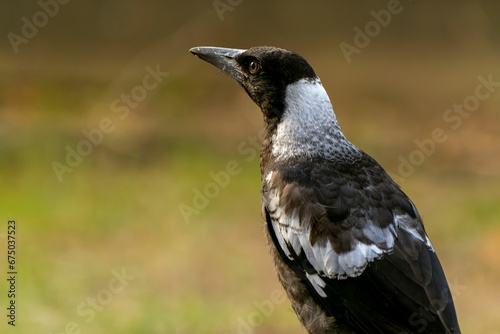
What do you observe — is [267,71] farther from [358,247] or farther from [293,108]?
[358,247]

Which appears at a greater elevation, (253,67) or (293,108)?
(253,67)

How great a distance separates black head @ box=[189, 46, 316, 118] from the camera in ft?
12.2

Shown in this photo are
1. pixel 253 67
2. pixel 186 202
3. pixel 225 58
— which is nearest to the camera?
pixel 253 67

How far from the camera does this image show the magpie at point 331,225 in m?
3.34

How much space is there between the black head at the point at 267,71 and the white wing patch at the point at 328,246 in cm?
43

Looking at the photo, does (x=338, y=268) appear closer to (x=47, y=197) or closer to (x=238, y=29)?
(x=47, y=197)

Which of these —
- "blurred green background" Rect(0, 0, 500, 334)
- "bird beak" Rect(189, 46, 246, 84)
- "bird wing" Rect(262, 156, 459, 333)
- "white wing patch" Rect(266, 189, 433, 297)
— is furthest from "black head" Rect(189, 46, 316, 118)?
"blurred green background" Rect(0, 0, 500, 334)

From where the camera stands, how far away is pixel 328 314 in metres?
3.48

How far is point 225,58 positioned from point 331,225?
96 centimetres

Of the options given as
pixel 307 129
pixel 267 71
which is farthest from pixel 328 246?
pixel 267 71

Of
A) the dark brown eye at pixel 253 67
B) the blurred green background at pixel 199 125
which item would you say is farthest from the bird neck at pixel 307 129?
the blurred green background at pixel 199 125

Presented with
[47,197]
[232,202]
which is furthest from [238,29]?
[47,197]

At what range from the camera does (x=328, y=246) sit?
3451mm

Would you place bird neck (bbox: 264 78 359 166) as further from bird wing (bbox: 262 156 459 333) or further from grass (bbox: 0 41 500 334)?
grass (bbox: 0 41 500 334)
